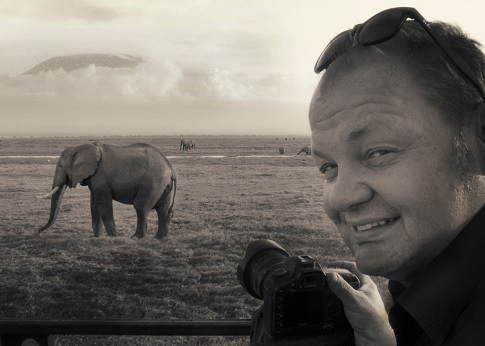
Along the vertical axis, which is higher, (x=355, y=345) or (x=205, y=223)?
(x=355, y=345)

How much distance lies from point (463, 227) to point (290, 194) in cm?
1292

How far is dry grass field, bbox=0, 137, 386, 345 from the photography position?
5.43m

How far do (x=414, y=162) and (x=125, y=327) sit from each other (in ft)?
4.32

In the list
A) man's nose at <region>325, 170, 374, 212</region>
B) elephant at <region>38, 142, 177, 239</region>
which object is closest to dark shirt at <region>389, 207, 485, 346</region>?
man's nose at <region>325, 170, 374, 212</region>

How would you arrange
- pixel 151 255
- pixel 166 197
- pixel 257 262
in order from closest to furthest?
pixel 257 262 → pixel 151 255 → pixel 166 197

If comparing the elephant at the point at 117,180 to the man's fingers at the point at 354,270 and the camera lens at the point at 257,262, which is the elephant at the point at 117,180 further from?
the man's fingers at the point at 354,270

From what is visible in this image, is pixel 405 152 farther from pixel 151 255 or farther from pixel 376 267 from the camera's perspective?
pixel 151 255

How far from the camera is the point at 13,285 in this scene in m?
6.32

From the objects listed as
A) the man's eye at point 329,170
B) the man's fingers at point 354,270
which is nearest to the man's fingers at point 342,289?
the man's fingers at point 354,270

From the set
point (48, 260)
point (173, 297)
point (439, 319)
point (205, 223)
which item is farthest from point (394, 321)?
point (205, 223)

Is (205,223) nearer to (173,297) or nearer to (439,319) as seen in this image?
(173,297)

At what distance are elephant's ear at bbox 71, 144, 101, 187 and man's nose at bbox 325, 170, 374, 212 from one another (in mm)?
9901

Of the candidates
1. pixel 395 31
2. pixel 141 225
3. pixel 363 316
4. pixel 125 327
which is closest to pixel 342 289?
pixel 363 316

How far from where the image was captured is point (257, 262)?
4.45ft
